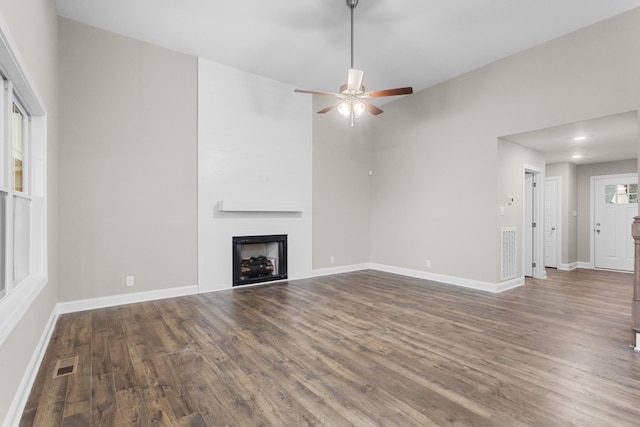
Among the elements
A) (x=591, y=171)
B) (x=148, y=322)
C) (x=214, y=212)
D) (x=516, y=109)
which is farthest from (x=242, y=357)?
(x=591, y=171)

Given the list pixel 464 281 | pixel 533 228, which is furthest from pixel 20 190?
pixel 533 228

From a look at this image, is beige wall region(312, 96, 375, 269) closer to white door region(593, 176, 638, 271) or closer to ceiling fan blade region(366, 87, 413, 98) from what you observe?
ceiling fan blade region(366, 87, 413, 98)

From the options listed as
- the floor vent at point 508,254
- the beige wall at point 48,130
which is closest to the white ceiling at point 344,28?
the beige wall at point 48,130

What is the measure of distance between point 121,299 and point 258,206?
227 centimetres

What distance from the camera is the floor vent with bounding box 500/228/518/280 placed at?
194 inches

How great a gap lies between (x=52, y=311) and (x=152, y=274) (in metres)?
1.13

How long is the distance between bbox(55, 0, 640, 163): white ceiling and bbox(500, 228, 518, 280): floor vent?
1.58 metres

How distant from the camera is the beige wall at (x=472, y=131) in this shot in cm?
372

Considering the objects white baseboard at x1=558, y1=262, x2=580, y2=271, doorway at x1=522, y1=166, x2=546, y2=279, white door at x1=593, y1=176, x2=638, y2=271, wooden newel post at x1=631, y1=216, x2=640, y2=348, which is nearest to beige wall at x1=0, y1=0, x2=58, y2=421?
wooden newel post at x1=631, y1=216, x2=640, y2=348

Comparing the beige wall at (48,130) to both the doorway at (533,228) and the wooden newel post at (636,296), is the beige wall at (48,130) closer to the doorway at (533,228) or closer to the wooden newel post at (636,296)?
the wooden newel post at (636,296)

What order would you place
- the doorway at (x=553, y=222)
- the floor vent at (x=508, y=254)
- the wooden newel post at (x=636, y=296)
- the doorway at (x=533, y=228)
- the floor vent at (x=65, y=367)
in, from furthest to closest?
the doorway at (x=553, y=222), the doorway at (x=533, y=228), the floor vent at (x=508, y=254), the wooden newel post at (x=636, y=296), the floor vent at (x=65, y=367)

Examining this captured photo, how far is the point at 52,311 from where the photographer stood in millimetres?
3381

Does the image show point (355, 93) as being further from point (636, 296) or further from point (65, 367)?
point (65, 367)

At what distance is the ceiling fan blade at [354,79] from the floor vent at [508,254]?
322 cm
